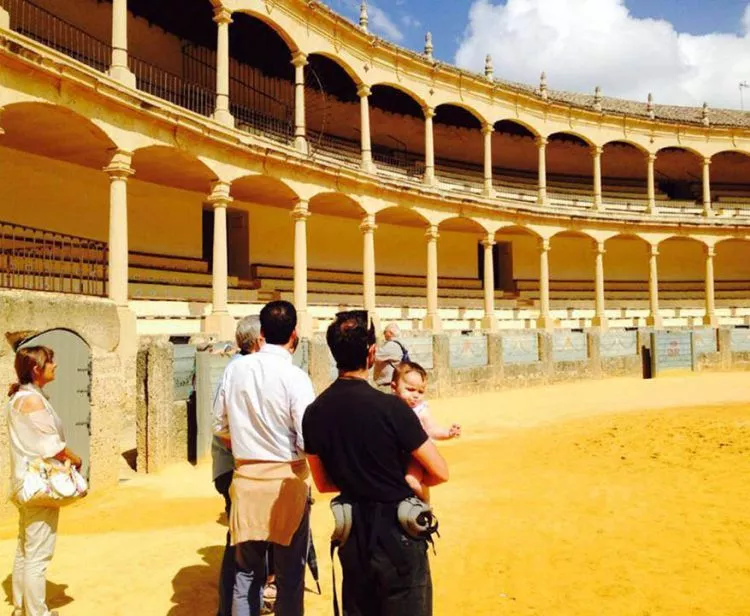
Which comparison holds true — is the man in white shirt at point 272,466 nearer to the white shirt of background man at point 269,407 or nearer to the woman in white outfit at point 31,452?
the white shirt of background man at point 269,407

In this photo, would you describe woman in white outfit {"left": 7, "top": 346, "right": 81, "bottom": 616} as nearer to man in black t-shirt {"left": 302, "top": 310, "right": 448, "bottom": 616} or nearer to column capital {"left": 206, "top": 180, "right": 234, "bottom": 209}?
man in black t-shirt {"left": 302, "top": 310, "right": 448, "bottom": 616}

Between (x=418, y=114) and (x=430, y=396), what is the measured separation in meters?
14.7

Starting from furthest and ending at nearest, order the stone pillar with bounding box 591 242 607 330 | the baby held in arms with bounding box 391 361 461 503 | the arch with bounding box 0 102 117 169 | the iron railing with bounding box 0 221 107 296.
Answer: the stone pillar with bounding box 591 242 607 330
the arch with bounding box 0 102 117 169
the iron railing with bounding box 0 221 107 296
the baby held in arms with bounding box 391 361 461 503

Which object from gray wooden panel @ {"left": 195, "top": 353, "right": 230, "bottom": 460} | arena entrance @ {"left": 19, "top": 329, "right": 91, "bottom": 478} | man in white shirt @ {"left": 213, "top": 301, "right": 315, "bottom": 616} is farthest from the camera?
gray wooden panel @ {"left": 195, "top": 353, "right": 230, "bottom": 460}

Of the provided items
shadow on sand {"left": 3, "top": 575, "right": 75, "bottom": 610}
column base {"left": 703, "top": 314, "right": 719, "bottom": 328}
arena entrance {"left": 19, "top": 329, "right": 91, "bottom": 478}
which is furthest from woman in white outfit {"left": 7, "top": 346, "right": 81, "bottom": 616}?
column base {"left": 703, "top": 314, "right": 719, "bottom": 328}

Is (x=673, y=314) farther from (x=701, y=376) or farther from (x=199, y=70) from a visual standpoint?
(x=199, y=70)

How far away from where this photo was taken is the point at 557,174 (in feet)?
98.0

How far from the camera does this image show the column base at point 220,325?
551 inches

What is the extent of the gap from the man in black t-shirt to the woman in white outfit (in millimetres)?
1963

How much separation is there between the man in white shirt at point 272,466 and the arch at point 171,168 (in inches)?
437

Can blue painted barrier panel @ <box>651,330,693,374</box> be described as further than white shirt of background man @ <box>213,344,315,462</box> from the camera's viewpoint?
Yes

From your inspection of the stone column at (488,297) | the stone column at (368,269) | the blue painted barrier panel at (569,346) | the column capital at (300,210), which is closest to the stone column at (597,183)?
the stone column at (488,297)

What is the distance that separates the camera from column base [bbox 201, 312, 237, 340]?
46.0 feet

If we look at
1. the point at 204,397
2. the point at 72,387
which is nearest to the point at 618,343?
the point at 204,397
